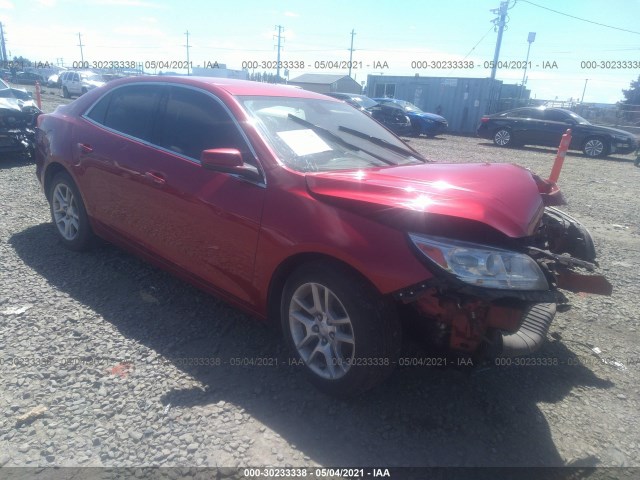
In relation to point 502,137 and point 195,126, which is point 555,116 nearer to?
point 502,137

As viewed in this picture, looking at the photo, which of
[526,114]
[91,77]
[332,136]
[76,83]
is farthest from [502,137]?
[91,77]

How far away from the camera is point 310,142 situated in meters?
3.01

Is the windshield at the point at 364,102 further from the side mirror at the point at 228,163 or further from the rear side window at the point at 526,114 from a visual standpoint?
the side mirror at the point at 228,163

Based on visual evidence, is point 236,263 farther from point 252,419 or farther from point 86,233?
point 86,233

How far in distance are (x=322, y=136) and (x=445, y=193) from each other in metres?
1.13

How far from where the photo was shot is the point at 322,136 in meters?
3.17

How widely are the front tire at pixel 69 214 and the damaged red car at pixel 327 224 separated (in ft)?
0.95

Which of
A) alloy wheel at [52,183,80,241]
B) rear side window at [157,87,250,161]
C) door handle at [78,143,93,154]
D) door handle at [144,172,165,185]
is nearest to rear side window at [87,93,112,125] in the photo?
door handle at [78,143,93,154]

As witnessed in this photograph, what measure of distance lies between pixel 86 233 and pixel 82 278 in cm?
50

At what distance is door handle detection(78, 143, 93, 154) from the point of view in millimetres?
3869

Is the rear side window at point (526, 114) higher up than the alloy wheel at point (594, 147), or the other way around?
the rear side window at point (526, 114)

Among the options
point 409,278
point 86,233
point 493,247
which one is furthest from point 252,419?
point 86,233

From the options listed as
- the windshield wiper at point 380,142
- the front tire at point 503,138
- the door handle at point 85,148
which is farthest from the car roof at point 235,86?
the front tire at point 503,138

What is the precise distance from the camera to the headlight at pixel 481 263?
2.09 metres
